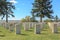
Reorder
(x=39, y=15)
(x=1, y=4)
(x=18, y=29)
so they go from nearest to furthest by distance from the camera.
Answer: (x=18, y=29), (x=1, y=4), (x=39, y=15)

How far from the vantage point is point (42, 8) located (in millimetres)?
59750

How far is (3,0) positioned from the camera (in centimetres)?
5622

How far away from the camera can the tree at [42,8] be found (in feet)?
196

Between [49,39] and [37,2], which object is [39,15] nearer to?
[37,2]

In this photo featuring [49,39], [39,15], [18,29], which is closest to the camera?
[49,39]

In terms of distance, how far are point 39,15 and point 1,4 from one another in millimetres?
12191

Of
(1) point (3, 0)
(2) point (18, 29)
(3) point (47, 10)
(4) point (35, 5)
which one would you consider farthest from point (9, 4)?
(2) point (18, 29)

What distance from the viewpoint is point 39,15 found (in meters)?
58.9

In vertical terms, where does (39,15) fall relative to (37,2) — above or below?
below

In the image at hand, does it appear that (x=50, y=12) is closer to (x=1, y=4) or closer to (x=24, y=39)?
(x=1, y=4)

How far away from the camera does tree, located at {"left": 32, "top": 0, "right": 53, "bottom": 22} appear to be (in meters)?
59.9

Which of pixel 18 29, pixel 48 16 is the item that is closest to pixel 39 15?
pixel 48 16

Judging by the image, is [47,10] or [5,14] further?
[47,10]

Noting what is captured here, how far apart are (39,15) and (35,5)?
4.12 meters
